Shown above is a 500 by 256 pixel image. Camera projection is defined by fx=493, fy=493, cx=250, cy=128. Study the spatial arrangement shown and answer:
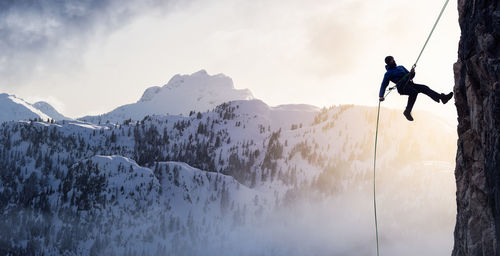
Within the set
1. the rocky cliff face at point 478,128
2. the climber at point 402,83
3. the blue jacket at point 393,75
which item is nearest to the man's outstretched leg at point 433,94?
the climber at point 402,83

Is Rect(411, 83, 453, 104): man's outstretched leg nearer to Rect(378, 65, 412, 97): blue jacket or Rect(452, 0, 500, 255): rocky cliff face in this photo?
Rect(378, 65, 412, 97): blue jacket

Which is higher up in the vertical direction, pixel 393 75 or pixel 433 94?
pixel 393 75

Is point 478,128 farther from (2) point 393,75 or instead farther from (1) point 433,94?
(2) point 393,75

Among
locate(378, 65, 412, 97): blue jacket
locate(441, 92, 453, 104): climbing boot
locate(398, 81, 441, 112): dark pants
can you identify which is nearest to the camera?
locate(441, 92, 453, 104): climbing boot

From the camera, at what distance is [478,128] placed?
1817cm

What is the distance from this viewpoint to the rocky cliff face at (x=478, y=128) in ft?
53.5

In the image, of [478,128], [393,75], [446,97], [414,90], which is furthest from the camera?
[414,90]

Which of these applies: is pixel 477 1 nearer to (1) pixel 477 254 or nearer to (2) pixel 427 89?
(2) pixel 427 89

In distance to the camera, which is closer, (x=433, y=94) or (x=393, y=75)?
(x=433, y=94)

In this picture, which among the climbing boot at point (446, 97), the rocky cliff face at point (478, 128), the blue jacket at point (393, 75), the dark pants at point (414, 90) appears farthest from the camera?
the blue jacket at point (393, 75)

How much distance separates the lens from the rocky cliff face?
16297 mm

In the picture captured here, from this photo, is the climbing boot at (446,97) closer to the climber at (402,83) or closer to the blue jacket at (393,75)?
the climber at (402,83)

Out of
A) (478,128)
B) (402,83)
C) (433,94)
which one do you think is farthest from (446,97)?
(478,128)

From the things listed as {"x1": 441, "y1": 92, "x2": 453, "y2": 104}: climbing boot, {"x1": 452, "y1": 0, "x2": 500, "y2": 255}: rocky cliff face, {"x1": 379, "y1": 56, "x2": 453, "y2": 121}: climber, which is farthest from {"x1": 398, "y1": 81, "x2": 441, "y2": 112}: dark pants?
{"x1": 452, "y1": 0, "x2": 500, "y2": 255}: rocky cliff face
